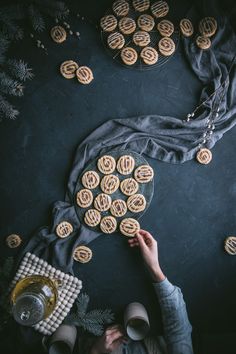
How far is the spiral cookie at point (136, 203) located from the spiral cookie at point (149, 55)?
1.00m

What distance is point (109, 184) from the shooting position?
8.87 ft

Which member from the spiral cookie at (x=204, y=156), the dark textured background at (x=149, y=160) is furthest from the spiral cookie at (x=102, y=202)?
the spiral cookie at (x=204, y=156)

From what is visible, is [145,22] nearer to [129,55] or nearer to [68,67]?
[129,55]

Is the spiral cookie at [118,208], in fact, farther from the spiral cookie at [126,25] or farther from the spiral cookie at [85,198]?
the spiral cookie at [126,25]

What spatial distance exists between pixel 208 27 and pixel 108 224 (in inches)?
64.5

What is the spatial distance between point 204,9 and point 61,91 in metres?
1.22

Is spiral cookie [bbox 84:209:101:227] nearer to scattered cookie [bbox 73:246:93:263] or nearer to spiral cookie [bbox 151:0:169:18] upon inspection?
scattered cookie [bbox 73:246:93:263]

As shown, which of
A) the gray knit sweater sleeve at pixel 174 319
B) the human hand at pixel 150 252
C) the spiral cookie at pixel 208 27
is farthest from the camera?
the spiral cookie at pixel 208 27

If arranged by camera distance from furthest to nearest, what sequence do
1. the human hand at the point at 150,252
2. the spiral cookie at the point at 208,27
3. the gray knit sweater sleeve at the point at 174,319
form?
the spiral cookie at the point at 208,27 < the human hand at the point at 150,252 < the gray knit sweater sleeve at the point at 174,319

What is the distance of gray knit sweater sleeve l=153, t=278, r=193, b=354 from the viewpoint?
248cm

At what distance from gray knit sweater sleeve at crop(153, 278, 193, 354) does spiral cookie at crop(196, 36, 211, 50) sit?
1.73 m

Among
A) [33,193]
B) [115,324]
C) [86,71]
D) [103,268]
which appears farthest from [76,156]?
[115,324]

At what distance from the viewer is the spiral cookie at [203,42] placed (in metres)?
2.73

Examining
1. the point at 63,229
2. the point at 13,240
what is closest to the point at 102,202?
the point at 63,229
